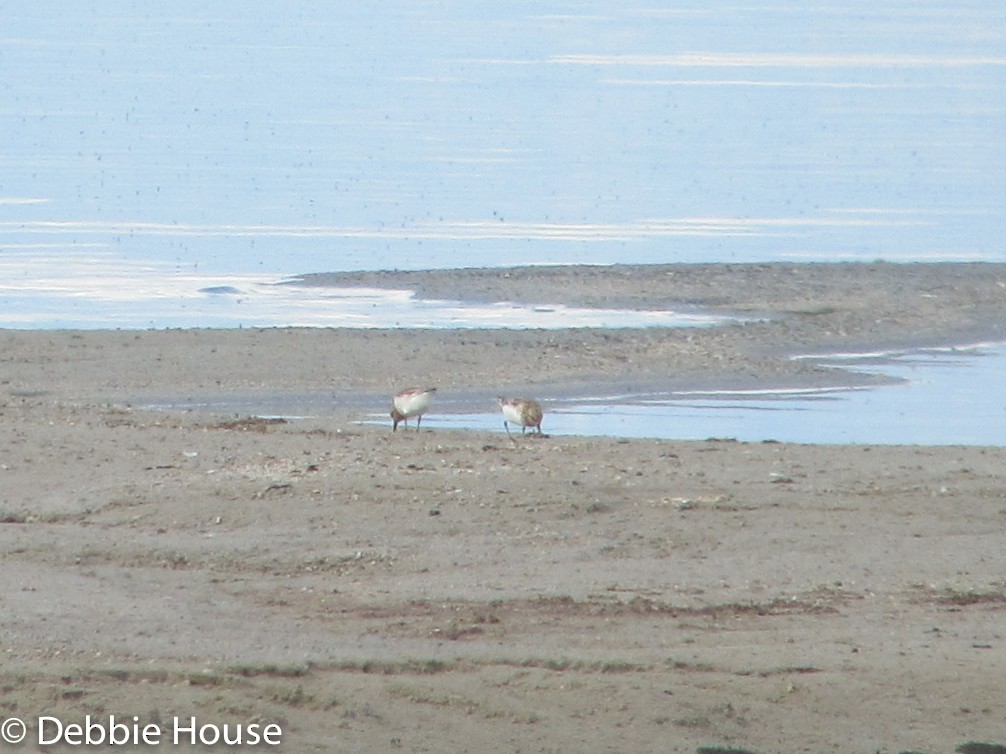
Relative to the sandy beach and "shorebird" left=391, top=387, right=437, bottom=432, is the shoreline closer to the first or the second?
the sandy beach

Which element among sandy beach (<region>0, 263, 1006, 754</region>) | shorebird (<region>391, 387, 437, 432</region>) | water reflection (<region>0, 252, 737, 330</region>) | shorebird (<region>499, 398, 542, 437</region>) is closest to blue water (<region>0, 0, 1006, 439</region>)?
water reflection (<region>0, 252, 737, 330</region>)

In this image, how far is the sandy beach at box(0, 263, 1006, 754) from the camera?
26.0 ft

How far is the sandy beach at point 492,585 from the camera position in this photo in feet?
26.0

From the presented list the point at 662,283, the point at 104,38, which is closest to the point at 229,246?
the point at 662,283

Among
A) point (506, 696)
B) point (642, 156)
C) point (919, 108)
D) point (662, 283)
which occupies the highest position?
point (919, 108)

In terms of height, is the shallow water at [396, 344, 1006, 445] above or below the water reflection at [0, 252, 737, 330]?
below

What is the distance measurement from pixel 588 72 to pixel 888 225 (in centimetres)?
2340

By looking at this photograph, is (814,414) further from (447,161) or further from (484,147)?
(484,147)

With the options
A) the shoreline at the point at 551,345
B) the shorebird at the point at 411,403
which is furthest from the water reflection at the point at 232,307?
the shorebird at the point at 411,403

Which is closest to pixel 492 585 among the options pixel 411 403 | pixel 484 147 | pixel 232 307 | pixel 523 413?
pixel 523 413

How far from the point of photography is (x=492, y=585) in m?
9.60

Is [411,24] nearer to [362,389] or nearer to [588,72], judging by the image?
[588,72]

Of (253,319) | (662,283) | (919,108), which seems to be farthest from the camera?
(919,108)

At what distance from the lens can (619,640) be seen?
8.84 m
